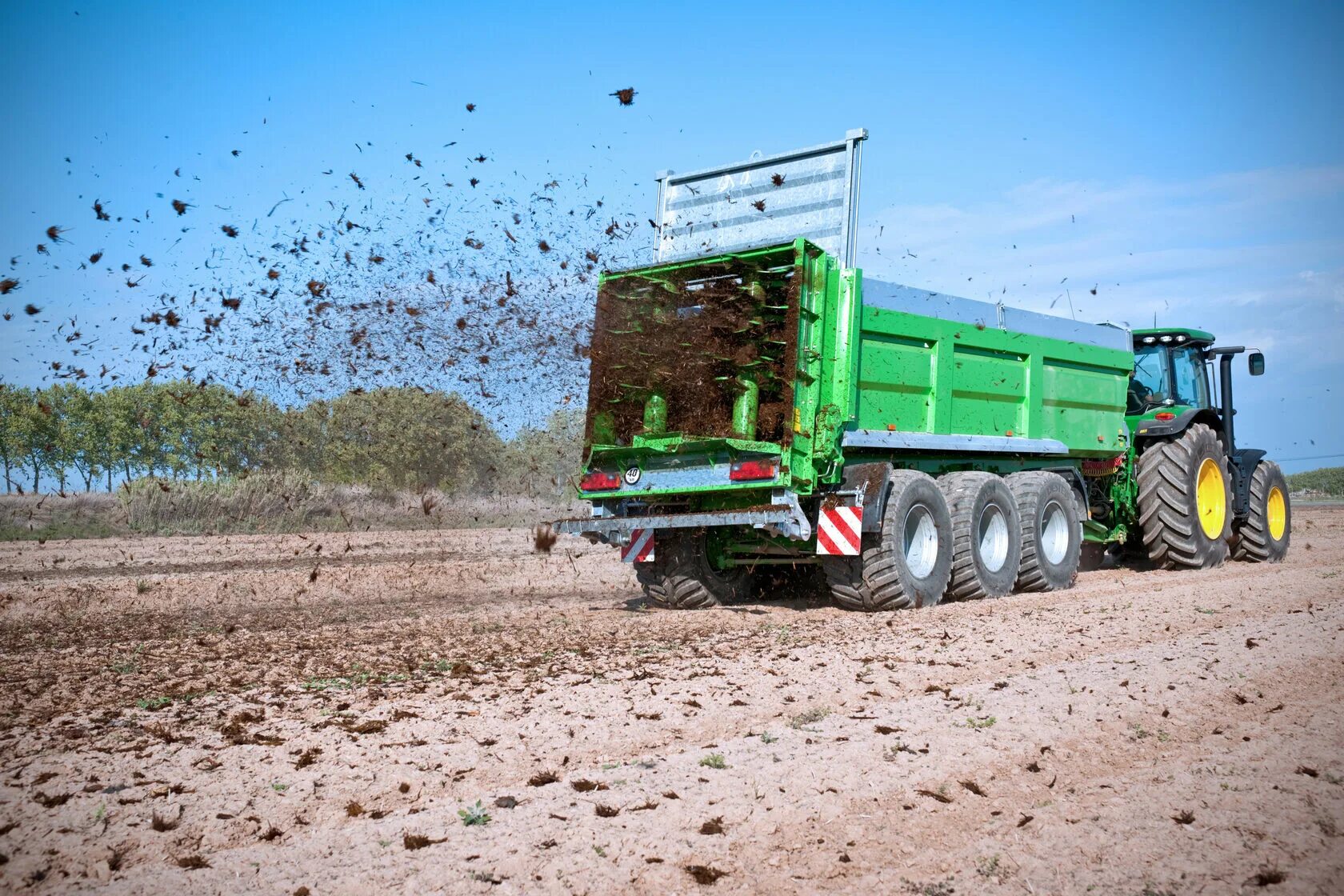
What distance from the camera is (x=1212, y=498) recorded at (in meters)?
13.3

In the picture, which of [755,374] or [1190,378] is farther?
[1190,378]

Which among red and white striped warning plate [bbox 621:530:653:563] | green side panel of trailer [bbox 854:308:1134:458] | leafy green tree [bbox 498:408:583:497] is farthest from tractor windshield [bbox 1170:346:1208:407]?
leafy green tree [bbox 498:408:583:497]

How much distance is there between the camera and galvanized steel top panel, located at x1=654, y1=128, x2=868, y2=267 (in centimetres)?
933

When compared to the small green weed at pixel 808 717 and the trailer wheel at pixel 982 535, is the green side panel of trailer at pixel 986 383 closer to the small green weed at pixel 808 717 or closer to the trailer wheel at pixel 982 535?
the trailer wheel at pixel 982 535

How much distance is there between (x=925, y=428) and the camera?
9.96 metres

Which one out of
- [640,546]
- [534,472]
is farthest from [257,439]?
[640,546]

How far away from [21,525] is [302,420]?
8129mm

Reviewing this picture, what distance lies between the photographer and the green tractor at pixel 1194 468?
1264cm

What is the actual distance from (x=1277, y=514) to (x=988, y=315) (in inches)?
256

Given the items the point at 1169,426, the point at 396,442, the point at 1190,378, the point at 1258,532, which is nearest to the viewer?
the point at 1169,426

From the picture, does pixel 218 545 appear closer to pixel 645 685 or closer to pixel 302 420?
pixel 302 420

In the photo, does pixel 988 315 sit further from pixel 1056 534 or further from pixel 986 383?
pixel 1056 534

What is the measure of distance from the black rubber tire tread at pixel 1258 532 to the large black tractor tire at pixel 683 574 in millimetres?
7629

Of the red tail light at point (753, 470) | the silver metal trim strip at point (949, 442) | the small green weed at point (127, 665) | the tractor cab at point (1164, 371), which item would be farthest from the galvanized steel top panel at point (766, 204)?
the tractor cab at point (1164, 371)
